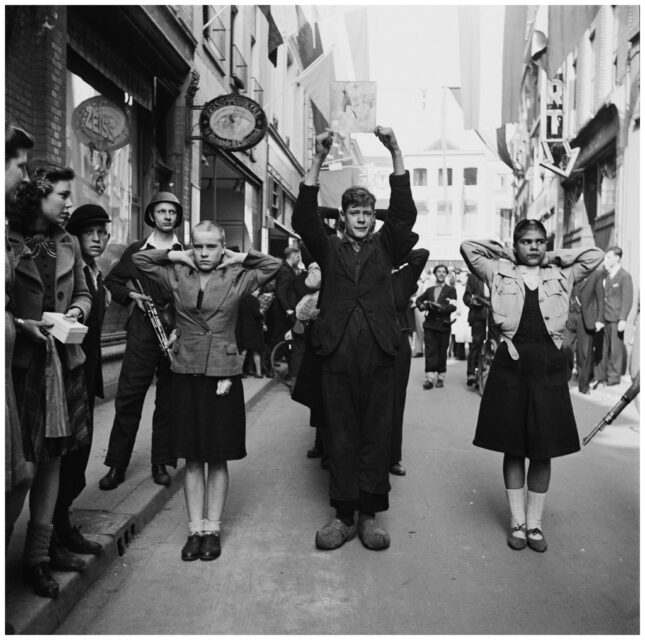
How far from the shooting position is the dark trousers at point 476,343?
1045 centimetres

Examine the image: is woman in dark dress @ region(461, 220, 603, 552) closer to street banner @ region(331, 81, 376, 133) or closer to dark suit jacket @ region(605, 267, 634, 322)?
dark suit jacket @ region(605, 267, 634, 322)

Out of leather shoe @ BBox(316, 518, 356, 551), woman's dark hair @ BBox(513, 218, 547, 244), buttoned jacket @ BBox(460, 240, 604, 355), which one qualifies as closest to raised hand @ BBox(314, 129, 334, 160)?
buttoned jacket @ BBox(460, 240, 604, 355)

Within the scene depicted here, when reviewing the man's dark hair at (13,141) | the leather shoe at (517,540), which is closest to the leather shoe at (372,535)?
the leather shoe at (517,540)

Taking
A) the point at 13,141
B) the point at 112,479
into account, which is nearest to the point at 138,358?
the point at 112,479

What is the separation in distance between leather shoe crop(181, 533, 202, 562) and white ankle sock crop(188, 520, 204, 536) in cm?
2

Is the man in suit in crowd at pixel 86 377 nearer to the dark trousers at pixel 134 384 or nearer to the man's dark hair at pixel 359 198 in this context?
the dark trousers at pixel 134 384

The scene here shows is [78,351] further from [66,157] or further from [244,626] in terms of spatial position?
[66,157]

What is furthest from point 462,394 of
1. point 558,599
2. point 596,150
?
point 596,150

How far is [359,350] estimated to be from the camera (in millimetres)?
4145

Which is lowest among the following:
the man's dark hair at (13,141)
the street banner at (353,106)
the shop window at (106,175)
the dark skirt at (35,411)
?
the dark skirt at (35,411)

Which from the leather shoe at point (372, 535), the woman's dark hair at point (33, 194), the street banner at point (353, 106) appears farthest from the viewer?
the street banner at point (353, 106)

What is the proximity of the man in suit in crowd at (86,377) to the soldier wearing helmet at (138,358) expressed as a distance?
0.75 m

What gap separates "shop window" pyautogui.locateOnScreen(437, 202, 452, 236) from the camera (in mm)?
59134

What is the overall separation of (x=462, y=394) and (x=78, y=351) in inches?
316
